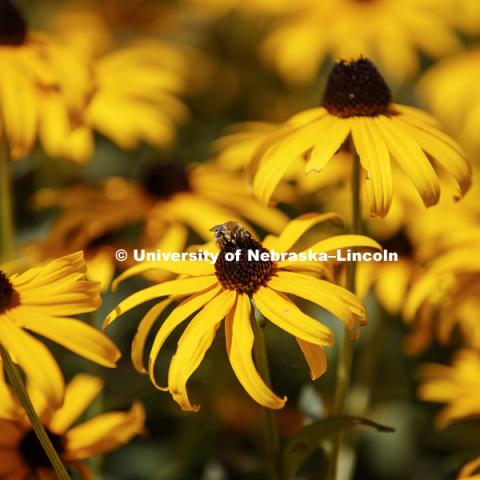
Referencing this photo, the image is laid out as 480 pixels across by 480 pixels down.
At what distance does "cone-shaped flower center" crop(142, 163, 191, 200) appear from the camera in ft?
7.50

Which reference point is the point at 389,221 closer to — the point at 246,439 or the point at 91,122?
the point at 246,439

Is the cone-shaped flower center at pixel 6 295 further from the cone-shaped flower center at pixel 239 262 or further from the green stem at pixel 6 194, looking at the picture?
the green stem at pixel 6 194

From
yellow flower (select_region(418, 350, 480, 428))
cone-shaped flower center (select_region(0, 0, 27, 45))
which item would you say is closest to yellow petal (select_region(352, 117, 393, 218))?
yellow flower (select_region(418, 350, 480, 428))

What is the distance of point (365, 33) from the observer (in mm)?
3119

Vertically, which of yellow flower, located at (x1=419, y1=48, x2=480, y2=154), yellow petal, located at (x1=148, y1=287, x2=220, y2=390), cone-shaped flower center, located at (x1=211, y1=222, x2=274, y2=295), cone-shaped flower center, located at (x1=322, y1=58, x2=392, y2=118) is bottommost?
yellow petal, located at (x1=148, y1=287, x2=220, y2=390)

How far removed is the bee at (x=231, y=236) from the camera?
147 centimetres

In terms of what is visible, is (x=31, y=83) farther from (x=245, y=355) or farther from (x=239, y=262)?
(x=245, y=355)

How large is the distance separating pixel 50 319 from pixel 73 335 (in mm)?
48

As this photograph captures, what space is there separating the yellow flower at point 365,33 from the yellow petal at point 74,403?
161cm

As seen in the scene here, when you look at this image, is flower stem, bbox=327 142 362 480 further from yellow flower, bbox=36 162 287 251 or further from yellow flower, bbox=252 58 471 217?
yellow flower, bbox=36 162 287 251

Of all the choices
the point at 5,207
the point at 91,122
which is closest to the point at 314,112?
Result: the point at 5,207

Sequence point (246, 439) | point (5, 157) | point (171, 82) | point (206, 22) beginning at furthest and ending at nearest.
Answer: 1. point (206, 22)
2. point (171, 82)
3. point (246, 439)
4. point (5, 157)

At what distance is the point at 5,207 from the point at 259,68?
2180mm

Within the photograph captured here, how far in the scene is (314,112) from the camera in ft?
5.65
